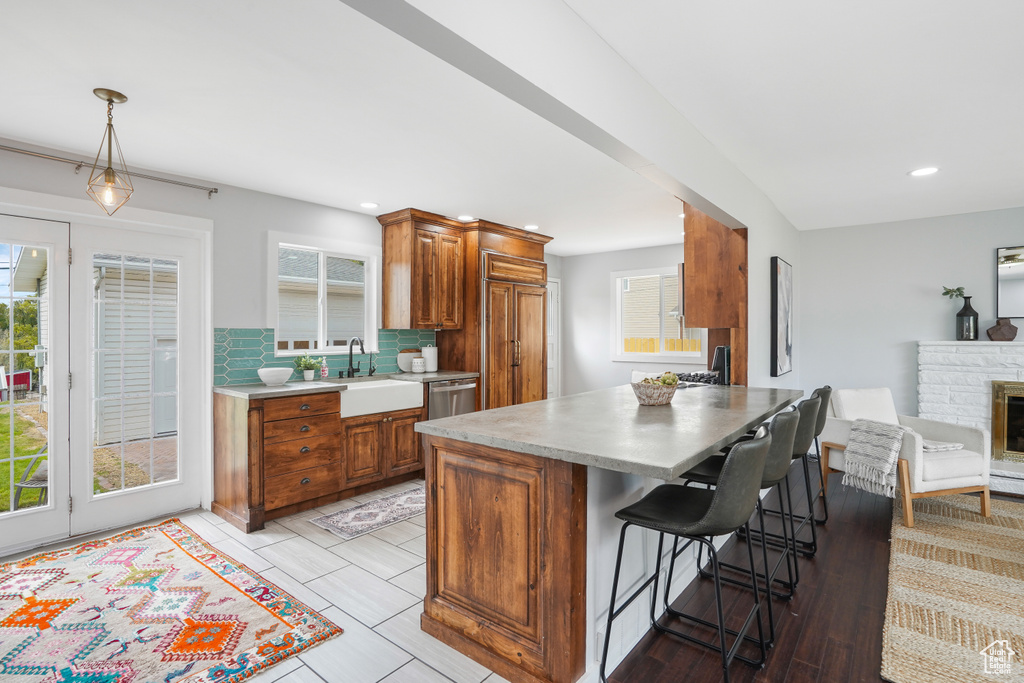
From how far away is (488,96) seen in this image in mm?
2385

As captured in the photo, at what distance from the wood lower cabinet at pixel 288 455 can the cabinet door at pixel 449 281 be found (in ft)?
4.02

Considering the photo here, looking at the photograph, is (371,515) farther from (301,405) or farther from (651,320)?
(651,320)

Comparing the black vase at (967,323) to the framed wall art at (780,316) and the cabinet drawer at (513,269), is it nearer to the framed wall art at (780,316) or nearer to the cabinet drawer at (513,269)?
the framed wall art at (780,316)

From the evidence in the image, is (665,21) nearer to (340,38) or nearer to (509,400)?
(340,38)

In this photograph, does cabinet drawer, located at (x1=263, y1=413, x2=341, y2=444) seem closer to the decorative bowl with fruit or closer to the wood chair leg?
the decorative bowl with fruit

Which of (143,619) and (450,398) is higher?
(450,398)

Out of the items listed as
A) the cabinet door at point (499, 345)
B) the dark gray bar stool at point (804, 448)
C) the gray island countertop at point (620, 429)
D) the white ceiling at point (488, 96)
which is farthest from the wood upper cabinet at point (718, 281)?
the cabinet door at point (499, 345)

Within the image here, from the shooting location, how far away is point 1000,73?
7.25 ft

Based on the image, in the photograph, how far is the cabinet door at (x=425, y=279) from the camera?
468cm

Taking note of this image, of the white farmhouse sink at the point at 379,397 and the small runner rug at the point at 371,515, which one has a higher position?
the white farmhouse sink at the point at 379,397

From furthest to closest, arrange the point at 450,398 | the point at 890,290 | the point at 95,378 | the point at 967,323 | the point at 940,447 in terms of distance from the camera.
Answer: the point at 890,290 < the point at 450,398 < the point at 967,323 < the point at 940,447 < the point at 95,378

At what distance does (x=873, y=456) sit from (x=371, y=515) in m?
3.57

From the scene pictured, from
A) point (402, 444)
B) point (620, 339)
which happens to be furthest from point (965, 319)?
point (402, 444)

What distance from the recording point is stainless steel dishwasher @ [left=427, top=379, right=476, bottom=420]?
463 cm
